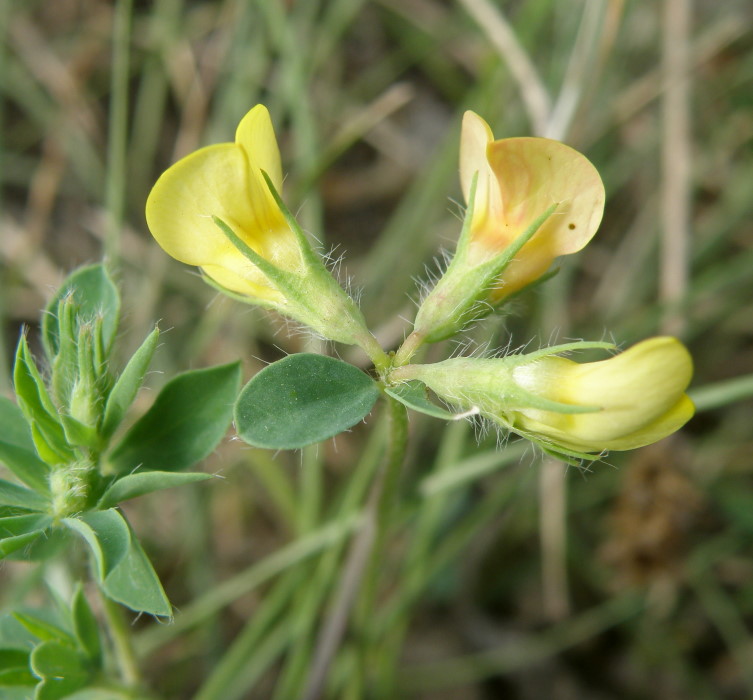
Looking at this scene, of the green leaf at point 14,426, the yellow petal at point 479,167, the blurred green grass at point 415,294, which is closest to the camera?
the yellow petal at point 479,167

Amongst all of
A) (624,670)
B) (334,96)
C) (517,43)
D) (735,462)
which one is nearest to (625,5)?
(517,43)

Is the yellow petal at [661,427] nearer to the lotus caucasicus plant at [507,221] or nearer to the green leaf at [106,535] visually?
the lotus caucasicus plant at [507,221]

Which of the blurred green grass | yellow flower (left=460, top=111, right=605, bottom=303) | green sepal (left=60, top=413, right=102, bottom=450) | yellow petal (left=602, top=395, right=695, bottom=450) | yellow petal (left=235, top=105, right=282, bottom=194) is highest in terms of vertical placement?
yellow petal (left=235, top=105, right=282, bottom=194)

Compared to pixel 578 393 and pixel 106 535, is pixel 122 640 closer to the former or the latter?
pixel 106 535

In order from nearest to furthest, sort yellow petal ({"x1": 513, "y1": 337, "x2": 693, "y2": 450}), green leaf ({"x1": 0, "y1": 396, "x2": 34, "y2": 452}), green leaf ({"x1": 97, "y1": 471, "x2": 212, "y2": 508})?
yellow petal ({"x1": 513, "y1": 337, "x2": 693, "y2": 450}) < green leaf ({"x1": 97, "y1": 471, "x2": 212, "y2": 508}) < green leaf ({"x1": 0, "y1": 396, "x2": 34, "y2": 452})

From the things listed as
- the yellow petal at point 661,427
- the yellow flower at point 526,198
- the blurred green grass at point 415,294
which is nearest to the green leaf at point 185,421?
the yellow flower at point 526,198

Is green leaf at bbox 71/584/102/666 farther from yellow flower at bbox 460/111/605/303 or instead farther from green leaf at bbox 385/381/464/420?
yellow flower at bbox 460/111/605/303

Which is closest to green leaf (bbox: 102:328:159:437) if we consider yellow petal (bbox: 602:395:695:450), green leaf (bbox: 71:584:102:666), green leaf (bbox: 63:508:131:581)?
green leaf (bbox: 63:508:131:581)
